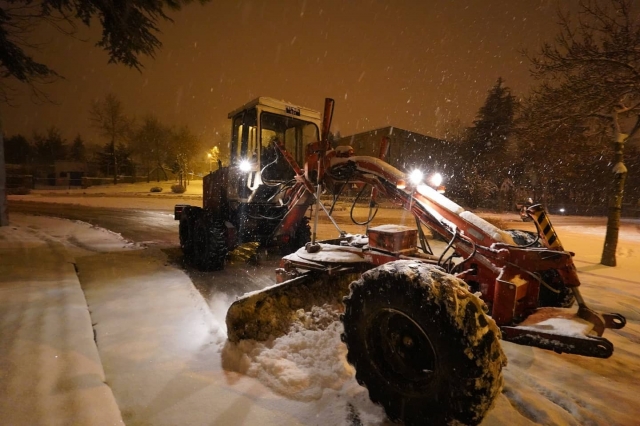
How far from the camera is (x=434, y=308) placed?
Answer: 2.24 meters

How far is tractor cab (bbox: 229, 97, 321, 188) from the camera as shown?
6.77m

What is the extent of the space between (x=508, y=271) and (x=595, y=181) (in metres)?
36.3

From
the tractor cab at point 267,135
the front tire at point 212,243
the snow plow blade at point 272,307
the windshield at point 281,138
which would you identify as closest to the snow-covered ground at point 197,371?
the snow plow blade at point 272,307

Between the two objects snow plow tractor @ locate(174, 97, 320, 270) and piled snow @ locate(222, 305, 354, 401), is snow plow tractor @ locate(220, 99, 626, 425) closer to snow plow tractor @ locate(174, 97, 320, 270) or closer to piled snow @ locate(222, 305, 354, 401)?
piled snow @ locate(222, 305, 354, 401)

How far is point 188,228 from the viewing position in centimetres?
806

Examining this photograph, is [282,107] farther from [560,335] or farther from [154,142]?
[154,142]

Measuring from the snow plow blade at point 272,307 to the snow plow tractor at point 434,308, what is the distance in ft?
0.04

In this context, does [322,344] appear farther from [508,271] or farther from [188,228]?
[188,228]

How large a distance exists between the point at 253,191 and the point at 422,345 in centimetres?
500

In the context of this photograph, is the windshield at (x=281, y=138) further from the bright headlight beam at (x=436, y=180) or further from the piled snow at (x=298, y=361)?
the piled snow at (x=298, y=361)

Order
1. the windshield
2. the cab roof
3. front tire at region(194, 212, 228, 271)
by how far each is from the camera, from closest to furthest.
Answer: the cab roof → front tire at region(194, 212, 228, 271) → the windshield

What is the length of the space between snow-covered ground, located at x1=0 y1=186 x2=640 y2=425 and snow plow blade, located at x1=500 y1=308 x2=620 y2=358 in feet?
2.32

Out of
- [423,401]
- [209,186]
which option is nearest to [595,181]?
[209,186]

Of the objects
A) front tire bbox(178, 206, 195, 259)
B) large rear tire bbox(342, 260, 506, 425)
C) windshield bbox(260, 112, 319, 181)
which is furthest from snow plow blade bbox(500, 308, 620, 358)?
front tire bbox(178, 206, 195, 259)
